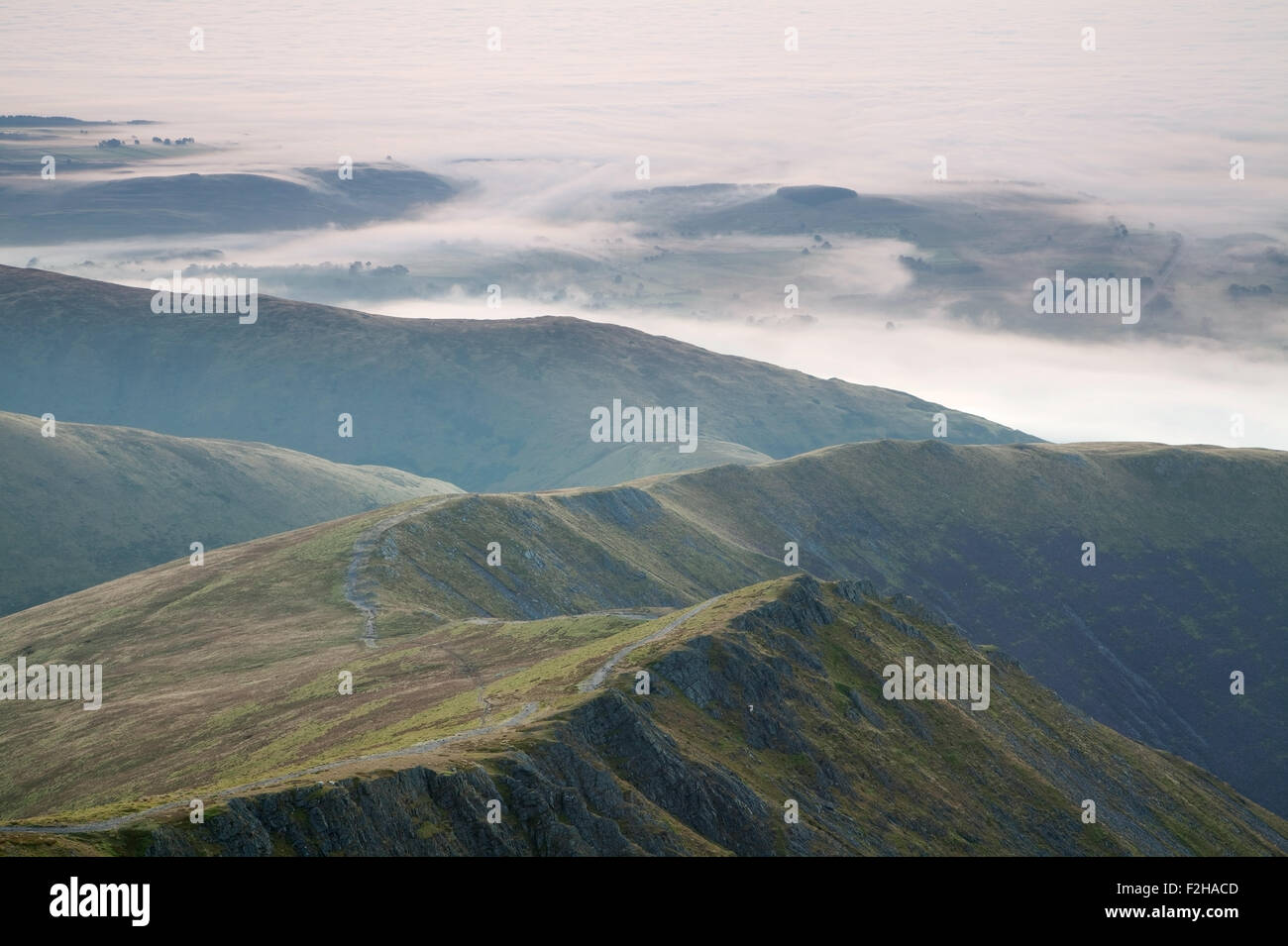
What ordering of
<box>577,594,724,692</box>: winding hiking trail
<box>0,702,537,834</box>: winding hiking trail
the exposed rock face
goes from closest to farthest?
<box>0,702,537,834</box>: winding hiking trail
the exposed rock face
<box>577,594,724,692</box>: winding hiking trail

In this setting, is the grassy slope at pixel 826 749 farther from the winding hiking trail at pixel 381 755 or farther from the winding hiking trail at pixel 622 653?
the winding hiking trail at pixel 381 755

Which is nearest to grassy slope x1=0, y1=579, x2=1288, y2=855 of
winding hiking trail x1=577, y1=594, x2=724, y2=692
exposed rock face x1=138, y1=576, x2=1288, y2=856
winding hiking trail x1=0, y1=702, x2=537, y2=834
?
exposed rock face x1=138, y1=576, x2=1288, y2=856

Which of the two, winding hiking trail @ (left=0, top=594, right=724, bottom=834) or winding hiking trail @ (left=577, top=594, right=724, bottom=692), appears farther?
winding hiking trail @ (left=577, top=594, right=724, bottom=692)

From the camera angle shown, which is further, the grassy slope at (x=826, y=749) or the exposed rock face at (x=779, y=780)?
the grassy slope at (x=826, y=749)

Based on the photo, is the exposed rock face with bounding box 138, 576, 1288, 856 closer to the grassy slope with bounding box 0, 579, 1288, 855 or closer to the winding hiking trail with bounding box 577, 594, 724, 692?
the grassy slope with bounding box 0, 579, 1288, 855

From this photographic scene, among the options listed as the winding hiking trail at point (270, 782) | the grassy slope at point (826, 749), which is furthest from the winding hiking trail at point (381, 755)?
the grassy slope at point (826, 749)

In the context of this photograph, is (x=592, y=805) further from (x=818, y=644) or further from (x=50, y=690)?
(x=50, y=690)

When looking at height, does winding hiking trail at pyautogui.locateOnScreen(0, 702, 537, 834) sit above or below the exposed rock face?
above
